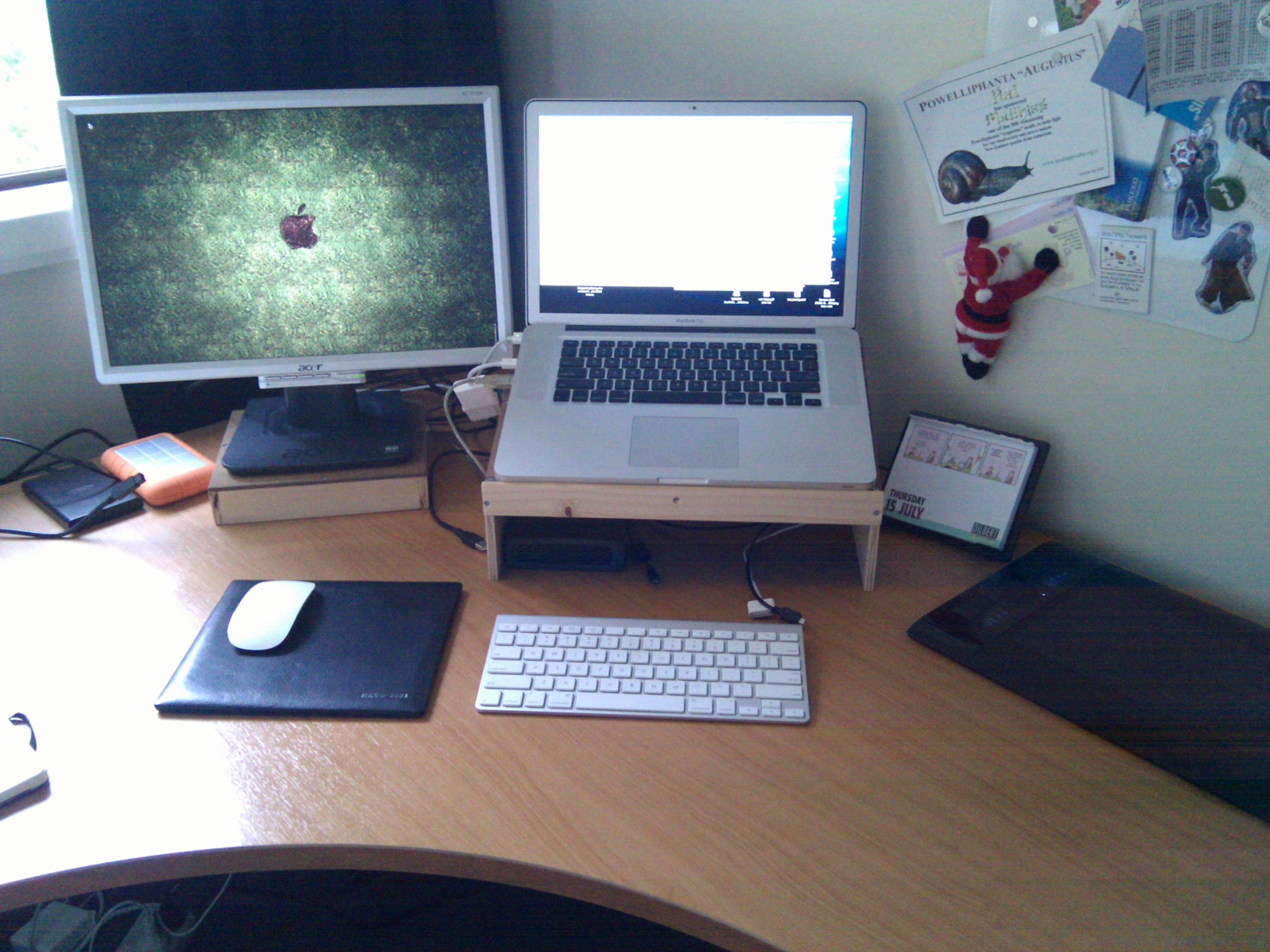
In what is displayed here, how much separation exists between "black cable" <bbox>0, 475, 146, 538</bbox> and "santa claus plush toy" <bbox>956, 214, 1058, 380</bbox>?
A: 995mm

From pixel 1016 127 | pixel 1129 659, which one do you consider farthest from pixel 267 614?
pixel 1016 127

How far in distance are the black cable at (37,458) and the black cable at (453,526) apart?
0.42 m

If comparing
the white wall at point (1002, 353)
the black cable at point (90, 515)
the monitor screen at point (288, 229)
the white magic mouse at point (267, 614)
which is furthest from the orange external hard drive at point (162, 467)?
the white wall at point (1002, 353)

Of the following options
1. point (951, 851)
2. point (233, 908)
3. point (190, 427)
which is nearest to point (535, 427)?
point (951, 851)

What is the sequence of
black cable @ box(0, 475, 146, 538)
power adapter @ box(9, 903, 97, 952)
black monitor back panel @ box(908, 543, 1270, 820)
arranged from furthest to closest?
power adapter @ box(9, 903, 97, 952)
black cable @ box(0, 475, 146, 538)
black monitor back panel @ box(908, 543, 1270, 820)

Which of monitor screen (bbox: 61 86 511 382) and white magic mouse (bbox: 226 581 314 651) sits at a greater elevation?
monitor screen (bbox: 61 86 511 382)

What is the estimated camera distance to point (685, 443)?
0.97 meters

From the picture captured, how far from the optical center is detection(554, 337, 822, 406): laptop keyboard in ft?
→ 3.34

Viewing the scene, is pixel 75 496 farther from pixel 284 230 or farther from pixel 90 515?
pixel 284 230

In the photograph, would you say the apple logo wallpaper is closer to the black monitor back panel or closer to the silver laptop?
the silver laptop

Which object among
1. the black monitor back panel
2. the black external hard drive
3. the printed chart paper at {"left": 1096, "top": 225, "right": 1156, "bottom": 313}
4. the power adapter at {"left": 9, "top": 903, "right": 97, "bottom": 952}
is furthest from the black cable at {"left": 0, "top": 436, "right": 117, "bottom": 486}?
the printed chart paper at {"left": 1096, "top": 225, "right": 1156, "bottom": 313}

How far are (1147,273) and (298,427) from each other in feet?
3.19

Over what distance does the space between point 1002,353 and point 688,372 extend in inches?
14.1

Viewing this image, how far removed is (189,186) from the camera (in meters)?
1.01
